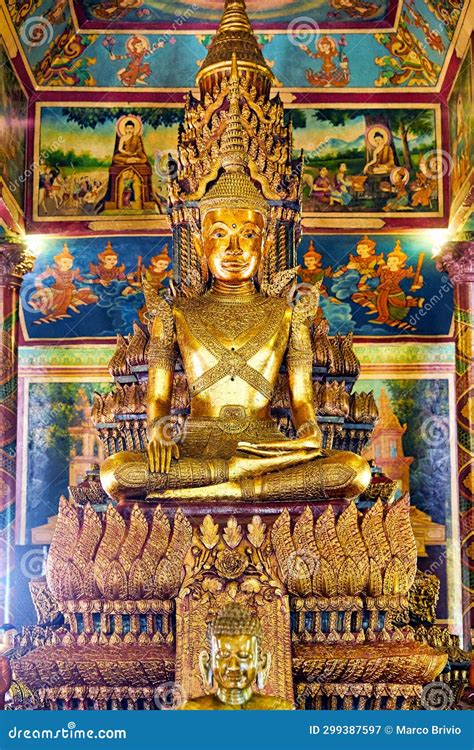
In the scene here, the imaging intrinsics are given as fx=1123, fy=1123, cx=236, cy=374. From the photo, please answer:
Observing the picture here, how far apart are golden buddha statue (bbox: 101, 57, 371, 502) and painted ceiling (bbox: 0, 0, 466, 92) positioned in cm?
407

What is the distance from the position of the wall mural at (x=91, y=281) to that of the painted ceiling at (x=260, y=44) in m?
1.56

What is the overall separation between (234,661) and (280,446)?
6.38 ft

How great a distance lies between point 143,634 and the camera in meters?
4.73

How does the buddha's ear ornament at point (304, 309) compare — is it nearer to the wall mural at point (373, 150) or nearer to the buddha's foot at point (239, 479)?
the buddha's foot at point (239, 479)

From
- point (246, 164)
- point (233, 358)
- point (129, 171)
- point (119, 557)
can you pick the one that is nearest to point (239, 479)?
point (119, 557)

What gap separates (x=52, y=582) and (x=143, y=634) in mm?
474

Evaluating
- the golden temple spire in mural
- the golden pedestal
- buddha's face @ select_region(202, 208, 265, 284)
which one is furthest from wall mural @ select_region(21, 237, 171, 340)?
the golden pedestal

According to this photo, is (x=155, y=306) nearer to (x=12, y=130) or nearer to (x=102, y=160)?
(x=12, y=130)

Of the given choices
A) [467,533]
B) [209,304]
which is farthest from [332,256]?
[209,304]

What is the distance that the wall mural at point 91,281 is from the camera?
36.1 feet

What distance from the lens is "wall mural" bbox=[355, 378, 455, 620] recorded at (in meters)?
11.1

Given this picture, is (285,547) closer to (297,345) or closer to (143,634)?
(143,634)

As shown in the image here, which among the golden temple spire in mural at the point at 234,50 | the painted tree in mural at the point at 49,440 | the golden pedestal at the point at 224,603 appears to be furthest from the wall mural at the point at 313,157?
the golden pedestal at the point at 224,603

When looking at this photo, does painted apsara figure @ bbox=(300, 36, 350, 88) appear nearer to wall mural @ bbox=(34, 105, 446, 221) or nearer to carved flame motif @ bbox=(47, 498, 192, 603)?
wall mural @ bbox=(34, 105, 446, 221)
